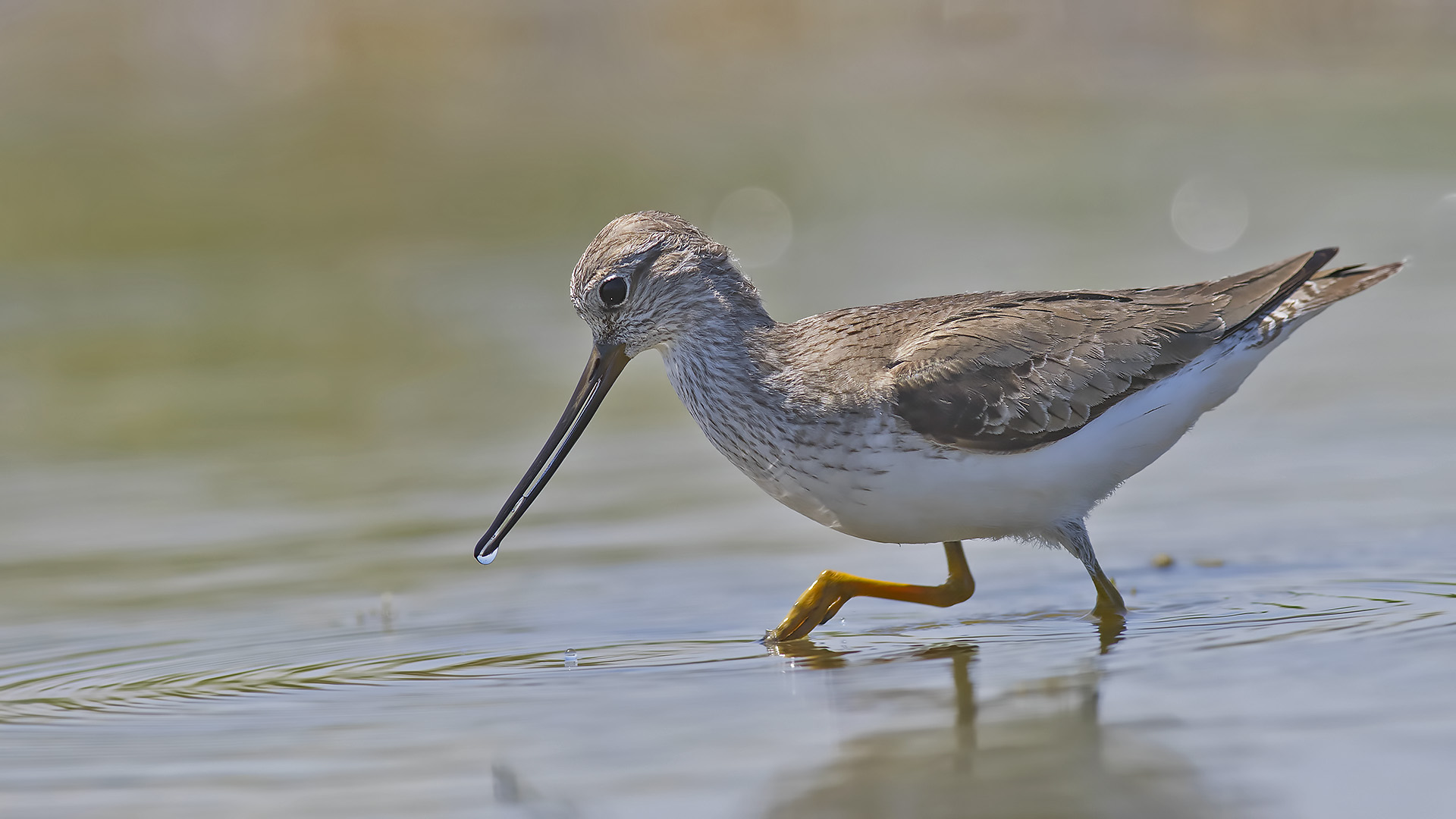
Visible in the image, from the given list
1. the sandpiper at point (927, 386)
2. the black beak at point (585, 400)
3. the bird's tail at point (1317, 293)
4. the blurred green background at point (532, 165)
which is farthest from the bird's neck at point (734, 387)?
the blurred green background at point (532, 165)

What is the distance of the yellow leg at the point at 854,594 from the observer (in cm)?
688

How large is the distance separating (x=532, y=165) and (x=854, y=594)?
521 inches

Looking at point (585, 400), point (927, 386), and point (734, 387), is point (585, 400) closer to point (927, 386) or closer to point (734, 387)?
point (734, 387)

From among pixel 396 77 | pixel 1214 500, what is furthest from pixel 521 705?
pixel 396 77


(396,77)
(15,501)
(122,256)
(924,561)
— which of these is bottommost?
(924,561)

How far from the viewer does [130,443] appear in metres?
11.4

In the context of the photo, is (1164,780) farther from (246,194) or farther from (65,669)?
(246,194)

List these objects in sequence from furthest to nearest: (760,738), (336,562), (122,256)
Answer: (122,256) < (336,562) < (760,738)

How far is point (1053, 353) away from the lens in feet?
24.4

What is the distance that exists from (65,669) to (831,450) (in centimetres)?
323

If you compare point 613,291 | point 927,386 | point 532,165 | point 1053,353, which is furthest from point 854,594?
point 532,165

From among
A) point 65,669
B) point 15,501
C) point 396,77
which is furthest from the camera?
point 396,77

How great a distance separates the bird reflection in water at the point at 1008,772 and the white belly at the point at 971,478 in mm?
1443

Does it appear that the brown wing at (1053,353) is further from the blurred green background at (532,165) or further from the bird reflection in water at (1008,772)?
the blurred green background at (532,165)
